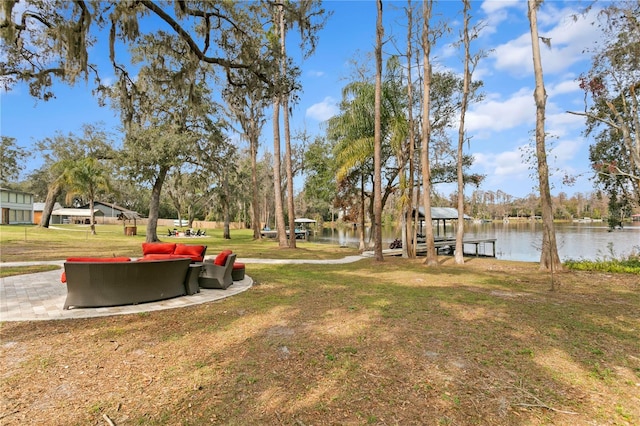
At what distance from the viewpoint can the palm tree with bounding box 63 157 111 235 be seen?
23266 mm

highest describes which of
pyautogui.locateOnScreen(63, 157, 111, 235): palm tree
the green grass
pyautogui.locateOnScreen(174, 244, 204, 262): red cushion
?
pyautogui.locateOnScreen(63, 157, 111, 235): palm tree

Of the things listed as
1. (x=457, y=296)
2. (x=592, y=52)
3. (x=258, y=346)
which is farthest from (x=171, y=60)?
(x=592, y=52)

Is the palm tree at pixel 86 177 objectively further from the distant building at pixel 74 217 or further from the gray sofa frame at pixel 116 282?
the distant building at pixel 74 217

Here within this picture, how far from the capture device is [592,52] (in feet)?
41.5

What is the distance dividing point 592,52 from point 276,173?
14.4 meters

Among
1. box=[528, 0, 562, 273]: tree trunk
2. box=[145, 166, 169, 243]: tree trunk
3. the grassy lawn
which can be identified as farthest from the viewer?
box=[145, 166, 169, 243]: tree trunk

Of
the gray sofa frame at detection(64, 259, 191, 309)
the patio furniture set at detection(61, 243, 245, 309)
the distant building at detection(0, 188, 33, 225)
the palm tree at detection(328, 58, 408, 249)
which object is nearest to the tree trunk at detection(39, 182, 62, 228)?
the distant building at detection(0, 188, 33, 225)

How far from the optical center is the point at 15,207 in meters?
40.3

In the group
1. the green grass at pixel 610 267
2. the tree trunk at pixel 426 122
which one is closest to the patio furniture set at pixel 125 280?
the tree trunk at pixel 426 122

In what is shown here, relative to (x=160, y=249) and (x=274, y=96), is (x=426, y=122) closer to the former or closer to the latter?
(x=274, y=96)

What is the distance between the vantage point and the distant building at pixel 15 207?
37.9 meters

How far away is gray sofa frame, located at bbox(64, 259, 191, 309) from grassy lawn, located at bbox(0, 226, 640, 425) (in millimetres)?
663

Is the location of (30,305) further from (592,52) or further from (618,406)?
(592,52)

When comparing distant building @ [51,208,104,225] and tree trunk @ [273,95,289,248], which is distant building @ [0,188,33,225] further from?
tree trunk @ [273,95,289,248]
